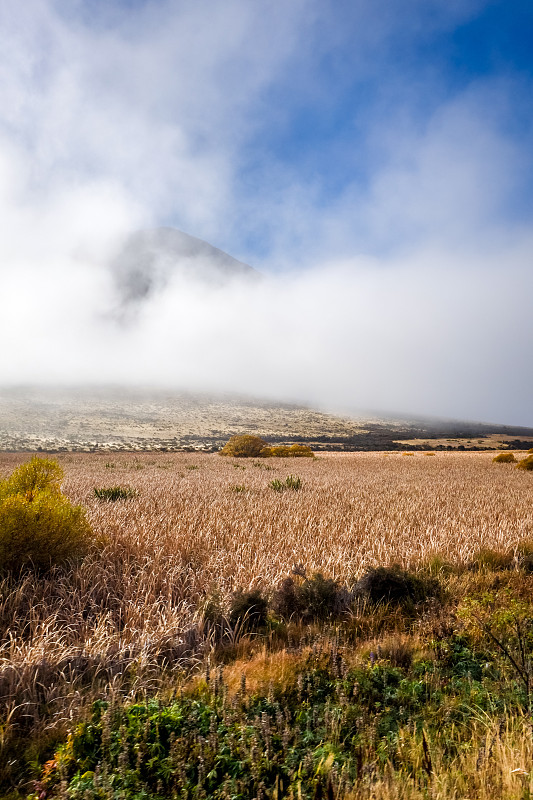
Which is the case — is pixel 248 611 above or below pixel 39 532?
below

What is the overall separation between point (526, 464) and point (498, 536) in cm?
2271

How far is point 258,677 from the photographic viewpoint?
114 inches

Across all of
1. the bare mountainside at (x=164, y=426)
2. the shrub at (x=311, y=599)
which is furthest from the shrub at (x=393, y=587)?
the bare mountainside at (x=164, y=426)

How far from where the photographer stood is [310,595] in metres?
4.15

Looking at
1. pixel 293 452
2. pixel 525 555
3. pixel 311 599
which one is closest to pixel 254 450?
pixel 293 452

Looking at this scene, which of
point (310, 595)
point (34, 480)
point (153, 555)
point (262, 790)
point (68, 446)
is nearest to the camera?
point (262, 790)

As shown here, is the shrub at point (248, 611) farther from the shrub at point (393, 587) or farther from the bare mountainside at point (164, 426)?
the bare mountainside at point (164, 426)

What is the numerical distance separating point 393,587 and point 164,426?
8844 centimetres

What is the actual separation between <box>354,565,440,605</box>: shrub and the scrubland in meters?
0.10

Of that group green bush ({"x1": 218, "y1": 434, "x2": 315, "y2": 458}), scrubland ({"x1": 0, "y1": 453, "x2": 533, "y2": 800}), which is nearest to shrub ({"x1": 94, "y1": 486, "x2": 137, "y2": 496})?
scrubland ({"x1": 0, "y1": 453, "x2": 533, "y2": 800})

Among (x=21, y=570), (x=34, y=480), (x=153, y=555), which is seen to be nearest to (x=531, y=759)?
(x=153, y=555)

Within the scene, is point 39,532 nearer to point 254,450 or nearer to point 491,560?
point 491,560

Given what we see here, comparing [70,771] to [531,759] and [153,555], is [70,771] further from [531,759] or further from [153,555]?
[153,555]

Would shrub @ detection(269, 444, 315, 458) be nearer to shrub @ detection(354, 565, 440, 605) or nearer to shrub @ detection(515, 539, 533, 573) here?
shrub @ detection(515, 539, 533, 573)
